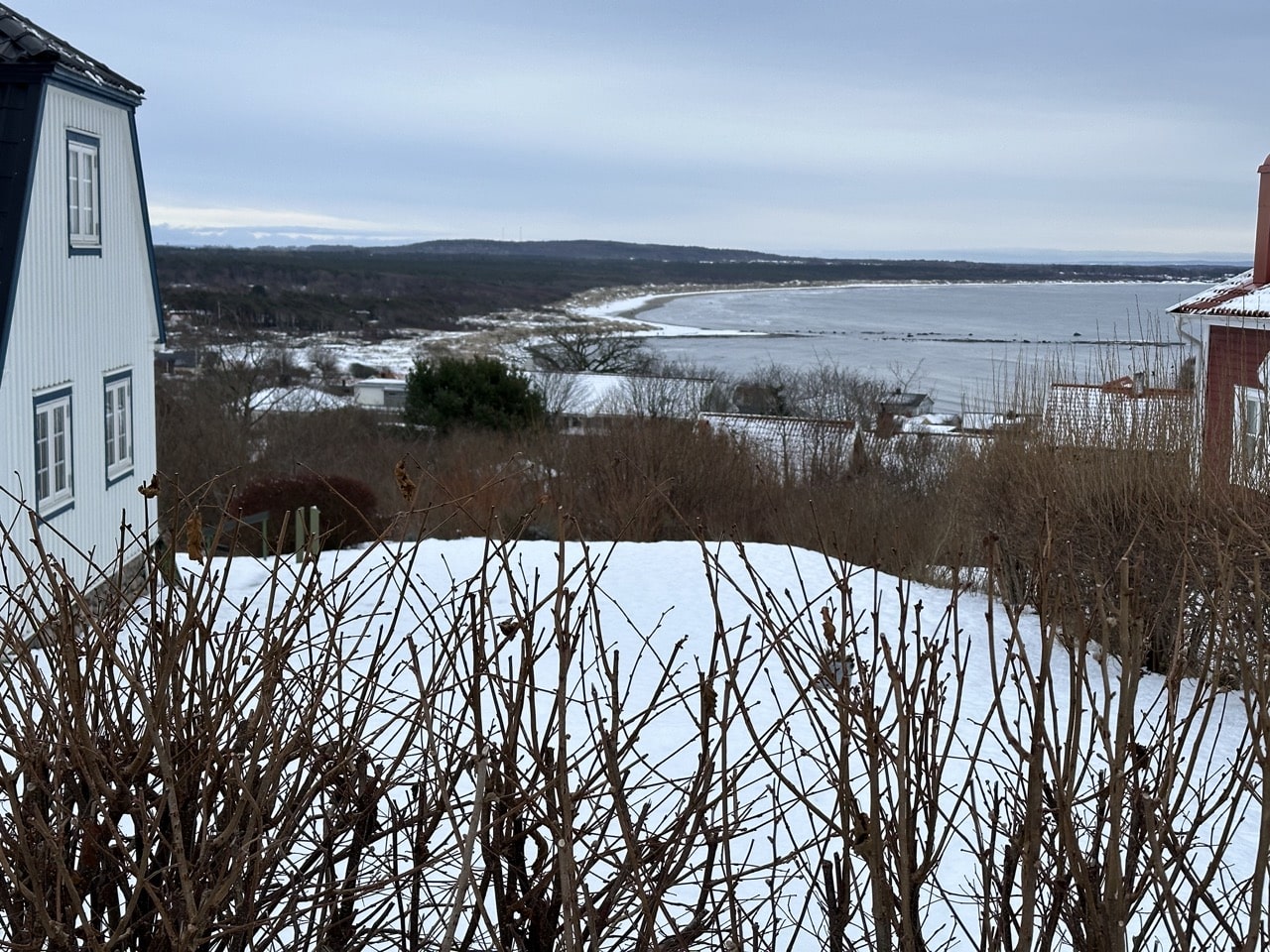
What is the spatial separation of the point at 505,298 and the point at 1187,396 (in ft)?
461

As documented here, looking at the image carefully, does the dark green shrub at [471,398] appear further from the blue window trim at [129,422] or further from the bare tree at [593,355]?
the blue window trim at [129,422]

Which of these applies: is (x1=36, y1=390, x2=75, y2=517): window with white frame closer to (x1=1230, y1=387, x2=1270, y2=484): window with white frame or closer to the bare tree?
(x1=1230, y1=387, x2=1270, y2=484): window with white frame

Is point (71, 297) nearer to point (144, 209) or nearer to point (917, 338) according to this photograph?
point (144, 209)

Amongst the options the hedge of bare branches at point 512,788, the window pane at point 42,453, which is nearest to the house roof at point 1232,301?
the window pane at point 42,453

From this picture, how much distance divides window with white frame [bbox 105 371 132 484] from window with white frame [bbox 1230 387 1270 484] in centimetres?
Answer: 1095

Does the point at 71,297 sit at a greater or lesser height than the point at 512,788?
greater

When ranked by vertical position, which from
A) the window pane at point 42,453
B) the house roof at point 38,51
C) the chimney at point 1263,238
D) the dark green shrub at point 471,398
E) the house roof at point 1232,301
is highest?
the house roof at point 38,51

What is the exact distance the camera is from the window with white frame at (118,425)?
13.8 meters

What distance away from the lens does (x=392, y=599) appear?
44.1ft

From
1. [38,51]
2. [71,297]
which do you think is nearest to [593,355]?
[71,297]

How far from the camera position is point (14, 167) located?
1091 centimetres

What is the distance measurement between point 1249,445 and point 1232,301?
392 cm

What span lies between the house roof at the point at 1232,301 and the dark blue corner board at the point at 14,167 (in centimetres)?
1214

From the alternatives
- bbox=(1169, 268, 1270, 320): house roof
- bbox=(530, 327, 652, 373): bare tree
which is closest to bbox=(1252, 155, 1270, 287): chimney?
bbox=(1169, 268, 1270, 320): house roof
